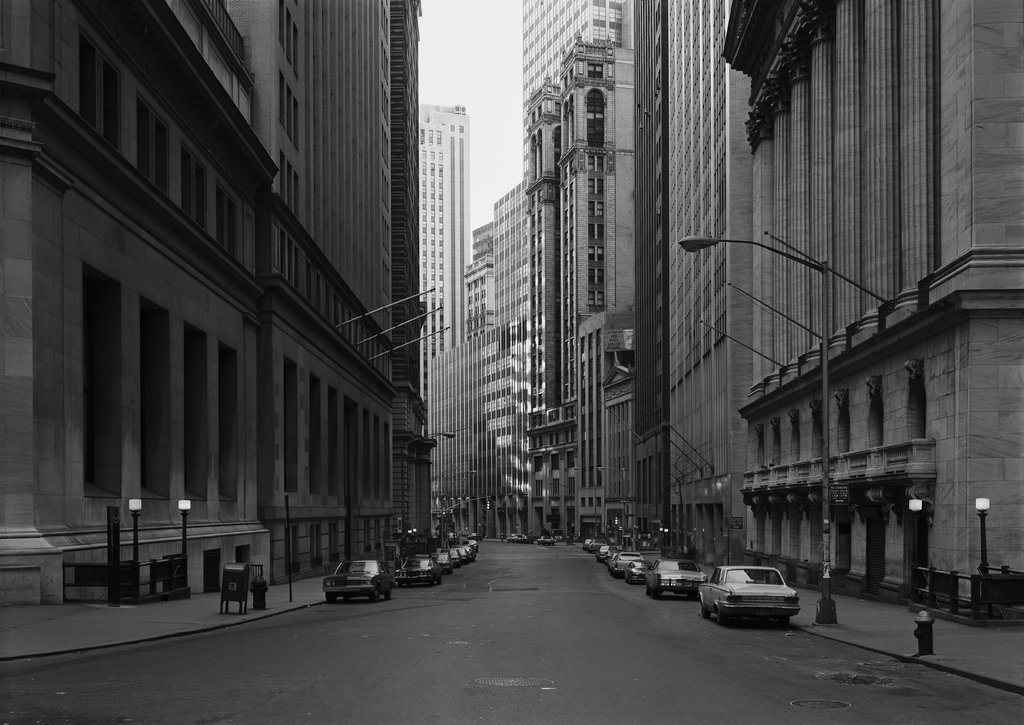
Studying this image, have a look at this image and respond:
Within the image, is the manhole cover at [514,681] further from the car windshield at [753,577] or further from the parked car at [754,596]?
the car windshield at [753,577]

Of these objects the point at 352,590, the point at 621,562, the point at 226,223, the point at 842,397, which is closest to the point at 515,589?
the point at 352,590

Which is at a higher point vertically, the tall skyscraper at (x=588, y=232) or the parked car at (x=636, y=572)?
the tall skyscraper at (x=588, y=232)

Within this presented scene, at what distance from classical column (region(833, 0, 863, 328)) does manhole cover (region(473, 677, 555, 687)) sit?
100 ft

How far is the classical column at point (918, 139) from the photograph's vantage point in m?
37.2

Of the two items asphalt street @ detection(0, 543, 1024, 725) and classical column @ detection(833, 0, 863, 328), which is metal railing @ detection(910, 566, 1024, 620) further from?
classical column @ detection(833, 0, 863, 328)

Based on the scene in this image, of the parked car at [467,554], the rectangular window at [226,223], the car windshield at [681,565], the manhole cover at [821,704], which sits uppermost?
the rectangular window at [226,223]

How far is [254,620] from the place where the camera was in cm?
3089

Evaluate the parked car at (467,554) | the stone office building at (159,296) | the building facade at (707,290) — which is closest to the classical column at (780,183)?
the building facade at (707,290)

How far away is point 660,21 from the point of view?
113m

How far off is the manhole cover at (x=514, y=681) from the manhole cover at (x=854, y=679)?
436 cm

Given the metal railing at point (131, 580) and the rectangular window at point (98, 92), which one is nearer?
the metal railing at point (131, 580)

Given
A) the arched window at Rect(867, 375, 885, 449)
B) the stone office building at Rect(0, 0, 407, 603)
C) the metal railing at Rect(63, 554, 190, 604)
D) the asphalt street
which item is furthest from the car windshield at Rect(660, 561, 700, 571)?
the metal railing at Rect(63, 554, 190, 604)

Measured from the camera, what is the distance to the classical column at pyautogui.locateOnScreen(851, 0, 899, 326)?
4103 centimetres

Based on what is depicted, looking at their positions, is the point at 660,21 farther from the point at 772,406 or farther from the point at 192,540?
the point at 192,540
